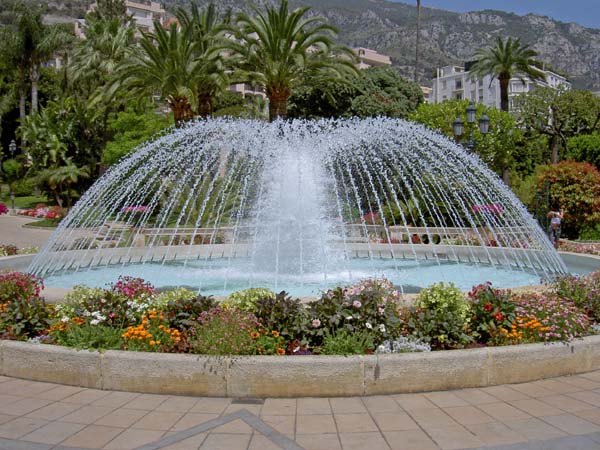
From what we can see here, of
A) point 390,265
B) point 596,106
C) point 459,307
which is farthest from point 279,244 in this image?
point 596,106

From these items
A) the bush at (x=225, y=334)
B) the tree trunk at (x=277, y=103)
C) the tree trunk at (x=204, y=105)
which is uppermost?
the tree trunk at (x=204, y=105)

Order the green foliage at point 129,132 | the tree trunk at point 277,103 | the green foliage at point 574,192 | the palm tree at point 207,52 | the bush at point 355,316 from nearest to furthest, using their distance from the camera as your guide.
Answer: the bush at point 355,316 < the green foliage at point 574,192 < the palm tree at point 207,52 < the tree trunk at point 277,103 < the green foliage at point 129,132

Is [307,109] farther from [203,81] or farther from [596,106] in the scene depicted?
[596,106]

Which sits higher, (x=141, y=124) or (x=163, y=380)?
(x=141, y=124)

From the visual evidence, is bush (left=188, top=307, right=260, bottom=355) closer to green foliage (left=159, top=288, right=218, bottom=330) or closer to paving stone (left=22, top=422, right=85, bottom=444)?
green foliage (left=159, top=288, right=218, bottom=330)

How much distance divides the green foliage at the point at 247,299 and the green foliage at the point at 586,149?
31.4m

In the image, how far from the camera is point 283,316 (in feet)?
20.3

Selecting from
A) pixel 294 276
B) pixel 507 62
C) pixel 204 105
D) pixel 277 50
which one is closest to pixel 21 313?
pixel 294 276

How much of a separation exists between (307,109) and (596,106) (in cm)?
2389

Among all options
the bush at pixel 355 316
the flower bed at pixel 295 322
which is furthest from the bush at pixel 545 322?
the bush at pixel 355 316

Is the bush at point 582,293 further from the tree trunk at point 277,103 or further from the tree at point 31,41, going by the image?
the tree at point 31,41

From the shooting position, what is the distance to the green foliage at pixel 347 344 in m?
5.73

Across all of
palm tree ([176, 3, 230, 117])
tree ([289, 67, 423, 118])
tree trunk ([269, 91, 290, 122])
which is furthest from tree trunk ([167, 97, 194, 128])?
tree ([289, 67, 423, 118])

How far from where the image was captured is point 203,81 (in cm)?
2698
